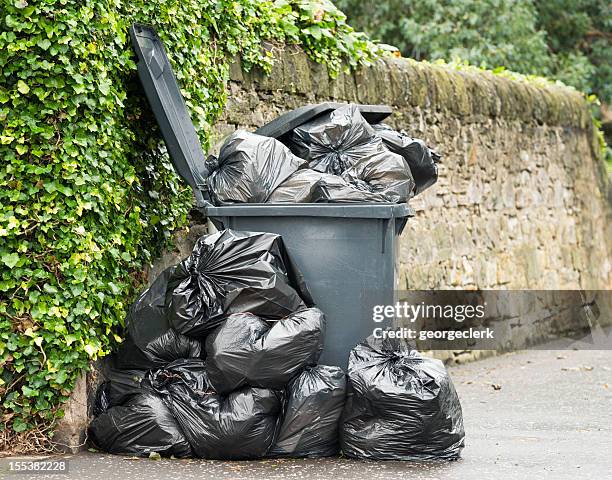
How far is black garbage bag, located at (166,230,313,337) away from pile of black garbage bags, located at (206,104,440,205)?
322 mm

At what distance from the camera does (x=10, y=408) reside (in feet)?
15.9

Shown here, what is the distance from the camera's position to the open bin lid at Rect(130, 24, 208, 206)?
17.2ft

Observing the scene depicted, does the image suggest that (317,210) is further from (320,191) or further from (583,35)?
(583,35)

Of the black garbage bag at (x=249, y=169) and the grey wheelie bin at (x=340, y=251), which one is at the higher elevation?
the black garbage bag at (x=249, y=169)

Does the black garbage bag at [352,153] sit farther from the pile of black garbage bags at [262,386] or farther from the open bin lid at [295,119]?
the pile of black garbage bags at [262,386]

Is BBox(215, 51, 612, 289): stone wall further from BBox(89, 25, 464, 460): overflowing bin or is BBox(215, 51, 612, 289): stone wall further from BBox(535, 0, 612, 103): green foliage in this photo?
BBox(535, 0, 612, 103): green foliage

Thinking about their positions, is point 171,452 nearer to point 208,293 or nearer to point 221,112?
point 208,293

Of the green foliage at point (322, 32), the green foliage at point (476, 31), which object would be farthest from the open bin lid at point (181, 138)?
the green foliage at point (476, 31)

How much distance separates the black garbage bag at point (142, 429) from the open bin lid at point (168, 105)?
0.97m

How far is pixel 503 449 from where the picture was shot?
211 inches

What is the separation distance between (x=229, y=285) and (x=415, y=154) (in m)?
1.49

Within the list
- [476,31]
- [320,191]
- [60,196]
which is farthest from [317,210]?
[476,31]

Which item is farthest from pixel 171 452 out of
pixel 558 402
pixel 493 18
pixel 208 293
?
pixel 493 18

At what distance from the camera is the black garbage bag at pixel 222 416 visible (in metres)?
4.76
